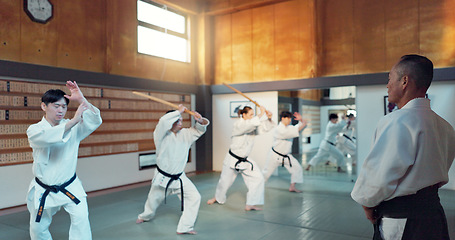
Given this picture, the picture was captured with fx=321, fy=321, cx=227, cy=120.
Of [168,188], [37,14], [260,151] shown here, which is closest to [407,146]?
[168,188]

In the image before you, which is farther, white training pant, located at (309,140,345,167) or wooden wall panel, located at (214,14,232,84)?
wooden wall panel, located at (214,14,232,84)

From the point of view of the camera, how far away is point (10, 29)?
14.6ft

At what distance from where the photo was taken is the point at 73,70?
5.11m

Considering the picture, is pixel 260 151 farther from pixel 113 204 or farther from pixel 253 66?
pixel 113 204

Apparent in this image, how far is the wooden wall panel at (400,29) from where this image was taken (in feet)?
18.0

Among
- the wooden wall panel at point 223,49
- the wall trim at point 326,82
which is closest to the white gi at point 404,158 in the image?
the wall trim at point 326,82

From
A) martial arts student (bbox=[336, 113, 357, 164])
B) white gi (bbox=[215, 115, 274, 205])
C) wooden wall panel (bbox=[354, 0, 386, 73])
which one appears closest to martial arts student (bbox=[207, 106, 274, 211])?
white gi (bbox=[215, 115, 274, 205])

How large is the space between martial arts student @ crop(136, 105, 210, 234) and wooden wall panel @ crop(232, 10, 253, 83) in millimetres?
3812

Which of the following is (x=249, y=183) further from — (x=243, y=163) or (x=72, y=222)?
(x=72, y=222)

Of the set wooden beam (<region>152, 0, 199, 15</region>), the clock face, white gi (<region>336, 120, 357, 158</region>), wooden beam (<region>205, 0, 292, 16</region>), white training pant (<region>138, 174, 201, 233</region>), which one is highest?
wooden beam (<region>205, 0, 292, 16</region>)

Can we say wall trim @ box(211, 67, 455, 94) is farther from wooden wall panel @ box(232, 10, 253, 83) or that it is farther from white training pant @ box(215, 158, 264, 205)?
white training pant @ box(215, 158, 264, 205)

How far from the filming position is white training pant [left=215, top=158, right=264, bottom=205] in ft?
14.1

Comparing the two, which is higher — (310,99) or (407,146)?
(310,99)

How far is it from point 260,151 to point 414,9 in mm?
3923
